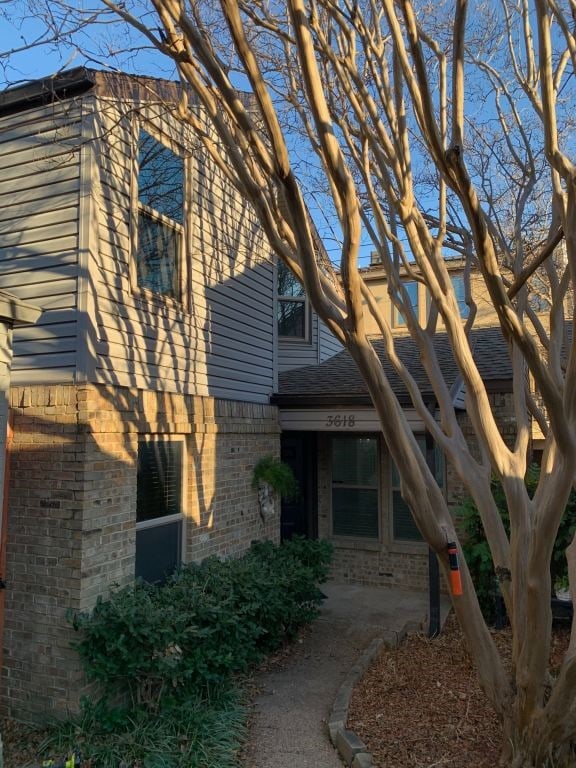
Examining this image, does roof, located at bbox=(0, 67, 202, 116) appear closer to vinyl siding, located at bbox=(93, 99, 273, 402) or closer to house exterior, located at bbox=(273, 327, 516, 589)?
vinyl siding, located at bbox=(93, 99, 273, 402)

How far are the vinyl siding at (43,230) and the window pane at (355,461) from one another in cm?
524

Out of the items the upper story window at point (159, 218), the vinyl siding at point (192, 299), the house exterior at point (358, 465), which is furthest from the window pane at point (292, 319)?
the upper story window at point (159, 218)

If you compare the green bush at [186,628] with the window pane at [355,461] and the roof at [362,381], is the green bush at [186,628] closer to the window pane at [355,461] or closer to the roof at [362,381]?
the roof at [362,381]

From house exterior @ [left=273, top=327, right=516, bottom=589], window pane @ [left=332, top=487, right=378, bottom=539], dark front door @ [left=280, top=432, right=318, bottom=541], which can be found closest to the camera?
house exterior @ [left=273, top=327, right=516, bottom=589]

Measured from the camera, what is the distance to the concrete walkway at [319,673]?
4312 millimetres

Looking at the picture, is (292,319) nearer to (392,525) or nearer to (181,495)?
(392,525)

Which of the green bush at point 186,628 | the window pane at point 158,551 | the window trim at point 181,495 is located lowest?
the green bush at point 186,628

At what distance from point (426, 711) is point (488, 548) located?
8.38 ft

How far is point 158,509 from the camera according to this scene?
5906 mm

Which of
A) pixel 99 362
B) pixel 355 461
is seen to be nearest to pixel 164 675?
pixel 99 362

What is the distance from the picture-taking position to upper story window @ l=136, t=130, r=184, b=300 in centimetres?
591

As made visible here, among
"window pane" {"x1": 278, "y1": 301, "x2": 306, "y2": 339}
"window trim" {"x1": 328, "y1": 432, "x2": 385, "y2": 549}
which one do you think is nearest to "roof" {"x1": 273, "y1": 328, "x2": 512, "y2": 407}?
"window pane" {"x1": 278, "y1": 301, "x2": 306, "y2": 339}

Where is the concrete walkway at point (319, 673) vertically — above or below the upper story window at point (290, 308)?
below

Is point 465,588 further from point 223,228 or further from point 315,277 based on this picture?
point 223,228
